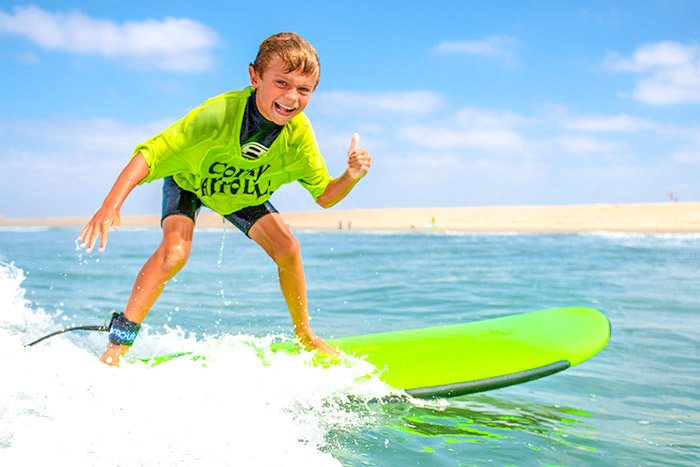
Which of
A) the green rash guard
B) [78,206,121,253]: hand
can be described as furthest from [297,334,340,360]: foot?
[78,206,121,253]: hand

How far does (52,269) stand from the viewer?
1051cm

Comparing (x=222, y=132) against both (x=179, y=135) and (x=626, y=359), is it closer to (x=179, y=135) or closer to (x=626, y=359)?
(x=179, y=135)

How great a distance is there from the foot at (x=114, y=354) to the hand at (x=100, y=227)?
83cm

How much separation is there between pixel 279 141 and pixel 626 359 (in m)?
3.36

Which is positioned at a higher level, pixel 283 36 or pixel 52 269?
pixel 283 36

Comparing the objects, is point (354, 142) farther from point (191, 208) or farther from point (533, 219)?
point (533, 219)

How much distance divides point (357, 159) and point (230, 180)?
29.0 inches

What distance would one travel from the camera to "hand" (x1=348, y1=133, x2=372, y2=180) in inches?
122

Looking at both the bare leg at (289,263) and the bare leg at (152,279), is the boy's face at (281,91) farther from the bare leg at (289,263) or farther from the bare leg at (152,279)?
the bare leg at (152,279)

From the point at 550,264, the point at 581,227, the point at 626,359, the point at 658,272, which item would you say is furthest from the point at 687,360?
the point at 581,227

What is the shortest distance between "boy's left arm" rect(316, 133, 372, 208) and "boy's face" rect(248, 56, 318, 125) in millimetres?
384

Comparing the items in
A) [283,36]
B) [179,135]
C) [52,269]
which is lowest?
[52,269]

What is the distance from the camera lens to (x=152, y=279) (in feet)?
10.0

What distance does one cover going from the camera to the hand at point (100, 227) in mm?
2324
